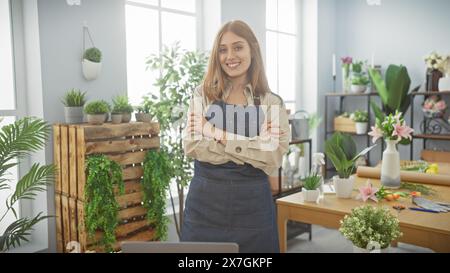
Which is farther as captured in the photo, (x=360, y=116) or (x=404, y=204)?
(x=360, y=116)

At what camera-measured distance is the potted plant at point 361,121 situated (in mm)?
4582

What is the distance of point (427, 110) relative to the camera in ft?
13.5

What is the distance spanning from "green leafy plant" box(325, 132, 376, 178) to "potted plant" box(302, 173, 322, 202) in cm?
13

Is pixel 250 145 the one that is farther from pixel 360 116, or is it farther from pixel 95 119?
pixel 360 116

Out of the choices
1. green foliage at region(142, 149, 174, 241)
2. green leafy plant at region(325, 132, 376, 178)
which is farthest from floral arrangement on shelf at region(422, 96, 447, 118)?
green foliage at region(142, 149, 174, 241)

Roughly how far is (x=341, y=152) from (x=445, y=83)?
2446mm

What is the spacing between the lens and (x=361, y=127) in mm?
4590

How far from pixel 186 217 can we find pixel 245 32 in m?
0.75

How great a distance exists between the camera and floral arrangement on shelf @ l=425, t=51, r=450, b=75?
3.90 meters

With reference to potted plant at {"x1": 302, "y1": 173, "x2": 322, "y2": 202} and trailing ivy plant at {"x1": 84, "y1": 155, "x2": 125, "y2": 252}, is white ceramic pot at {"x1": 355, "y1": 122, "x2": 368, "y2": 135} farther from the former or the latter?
trailing ivy plant at {"x1": 84, "y1": 155, "x2": 125, "y2": 252}

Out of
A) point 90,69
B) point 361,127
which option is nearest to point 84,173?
point 90,69

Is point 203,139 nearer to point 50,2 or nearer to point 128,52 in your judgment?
point 50,2

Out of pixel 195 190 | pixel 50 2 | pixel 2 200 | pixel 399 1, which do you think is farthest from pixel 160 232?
pixel 399 1

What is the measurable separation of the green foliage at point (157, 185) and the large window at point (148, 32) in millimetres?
611
